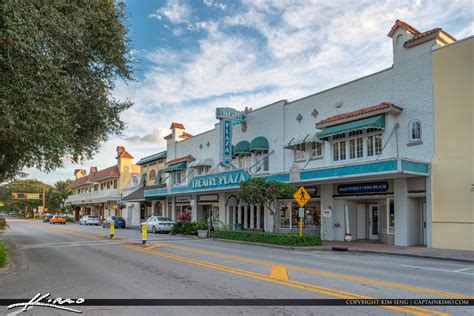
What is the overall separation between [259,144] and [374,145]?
9.06 meters

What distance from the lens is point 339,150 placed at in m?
23.2

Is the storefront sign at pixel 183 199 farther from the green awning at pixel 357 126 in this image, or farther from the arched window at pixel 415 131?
the arched window at pixel 415 131

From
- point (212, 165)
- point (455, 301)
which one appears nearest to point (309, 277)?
point (455, 301)

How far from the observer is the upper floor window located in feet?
95.4

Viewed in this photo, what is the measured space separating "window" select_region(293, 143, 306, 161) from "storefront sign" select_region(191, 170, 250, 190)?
3279 millimetres

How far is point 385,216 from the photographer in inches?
866

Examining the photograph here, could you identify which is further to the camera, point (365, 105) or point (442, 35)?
point (365, 105)

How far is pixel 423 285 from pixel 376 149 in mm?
12877

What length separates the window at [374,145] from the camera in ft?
69.9

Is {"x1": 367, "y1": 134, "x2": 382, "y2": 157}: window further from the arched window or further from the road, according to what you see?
the road

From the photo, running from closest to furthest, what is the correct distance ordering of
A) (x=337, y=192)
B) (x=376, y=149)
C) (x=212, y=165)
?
(x=376, y=149), (x=337, y=192), (x=212, y=165)

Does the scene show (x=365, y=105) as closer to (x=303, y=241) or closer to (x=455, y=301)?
(x=303, y=241)

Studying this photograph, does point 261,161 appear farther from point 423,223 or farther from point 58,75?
point 58,75

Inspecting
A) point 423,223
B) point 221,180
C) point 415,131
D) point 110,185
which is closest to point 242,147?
point 221,180
